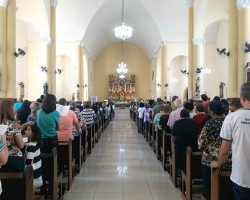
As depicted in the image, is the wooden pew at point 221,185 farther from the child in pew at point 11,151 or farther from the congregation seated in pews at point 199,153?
the child in pew at point 11,151

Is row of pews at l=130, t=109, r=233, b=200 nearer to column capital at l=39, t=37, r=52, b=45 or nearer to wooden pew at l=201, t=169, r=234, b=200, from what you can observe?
wooden pew at l=201, t=169, r=234, b=200

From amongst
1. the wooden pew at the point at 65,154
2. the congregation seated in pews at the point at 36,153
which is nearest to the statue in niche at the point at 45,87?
the congregation seated in pews at the point at 36,153

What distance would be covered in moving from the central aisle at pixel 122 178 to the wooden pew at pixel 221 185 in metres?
2.07

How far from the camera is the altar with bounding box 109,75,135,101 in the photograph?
39.3 m

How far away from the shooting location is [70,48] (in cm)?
2630

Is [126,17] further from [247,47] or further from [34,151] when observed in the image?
[34,151]

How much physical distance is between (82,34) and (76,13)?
2138 millimetres

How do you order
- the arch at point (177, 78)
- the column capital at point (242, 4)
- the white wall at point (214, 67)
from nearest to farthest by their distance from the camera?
the column capital at point (242, 4) → the white wall at point (214, 67) → the arch at point (177, 78)

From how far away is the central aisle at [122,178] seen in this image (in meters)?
5.94

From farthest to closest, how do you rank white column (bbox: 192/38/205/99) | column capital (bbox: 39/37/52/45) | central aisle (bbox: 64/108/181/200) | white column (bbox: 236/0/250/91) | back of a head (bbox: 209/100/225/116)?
1. white column (bbox: 192/38/205/99)
2. column capital (bbox: 39/37/52/45)
3. white column (bbox: 236/0/250/91)
4. central aisle (bbox: 64/108/181/200)
5. back of a head (bbox: 209/100/225/116)

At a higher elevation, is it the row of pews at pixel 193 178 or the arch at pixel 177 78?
the arch at pixel 177 78

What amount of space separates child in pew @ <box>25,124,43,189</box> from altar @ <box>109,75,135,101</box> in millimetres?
34706

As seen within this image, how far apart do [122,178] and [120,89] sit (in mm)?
32307

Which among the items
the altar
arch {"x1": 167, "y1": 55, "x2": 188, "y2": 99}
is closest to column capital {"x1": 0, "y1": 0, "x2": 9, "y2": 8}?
arch {"x1": 167, "y1": 55, "x2": 188, "y2": 99}
